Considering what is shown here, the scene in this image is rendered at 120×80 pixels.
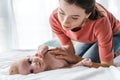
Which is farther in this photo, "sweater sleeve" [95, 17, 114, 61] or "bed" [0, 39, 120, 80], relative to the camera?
"sweater sleeve" [95, 17, 114, 61]

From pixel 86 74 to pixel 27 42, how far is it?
45.1 inches

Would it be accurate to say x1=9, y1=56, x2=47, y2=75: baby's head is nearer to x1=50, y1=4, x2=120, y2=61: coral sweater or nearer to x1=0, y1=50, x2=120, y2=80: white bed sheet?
x1=0, y1=50, x2=120, y2=80: white bed sheet

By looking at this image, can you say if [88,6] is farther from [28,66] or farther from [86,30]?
[28,66]

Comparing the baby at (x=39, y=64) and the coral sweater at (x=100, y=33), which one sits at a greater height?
the coral sweater at (x=100, y=33)

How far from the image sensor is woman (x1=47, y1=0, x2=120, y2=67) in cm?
102

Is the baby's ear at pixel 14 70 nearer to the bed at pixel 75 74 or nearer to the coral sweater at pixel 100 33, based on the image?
the bed at pixel 75 74

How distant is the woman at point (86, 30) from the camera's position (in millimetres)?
1022

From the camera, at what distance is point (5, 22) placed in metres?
1.93

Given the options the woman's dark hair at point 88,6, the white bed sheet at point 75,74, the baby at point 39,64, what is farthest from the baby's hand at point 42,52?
the woman's dark hair at point 88,6

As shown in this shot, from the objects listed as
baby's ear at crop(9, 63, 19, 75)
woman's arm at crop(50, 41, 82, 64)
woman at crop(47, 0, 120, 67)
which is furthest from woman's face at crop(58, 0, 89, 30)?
baby's ear at crop(9, 63, 19, 75)

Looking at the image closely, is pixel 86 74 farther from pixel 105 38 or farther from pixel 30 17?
pixel 30 17

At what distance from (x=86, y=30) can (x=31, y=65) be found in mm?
314

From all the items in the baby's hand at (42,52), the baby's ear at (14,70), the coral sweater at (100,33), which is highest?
the coral sweater at (100,33)

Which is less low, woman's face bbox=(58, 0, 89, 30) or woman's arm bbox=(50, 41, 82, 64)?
woman's face bbox=(58, 0, 89, 30)
